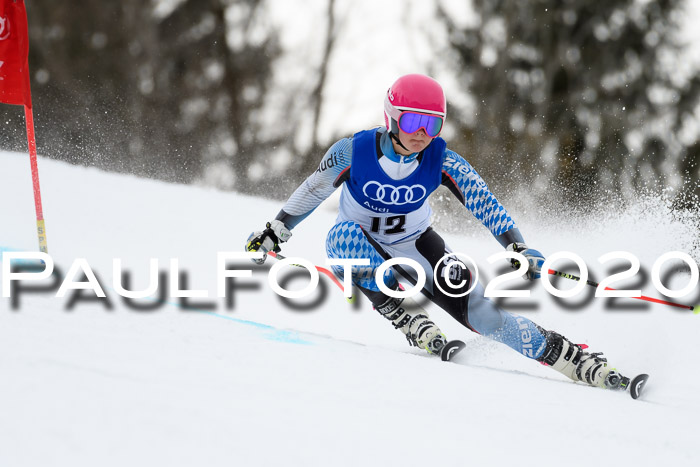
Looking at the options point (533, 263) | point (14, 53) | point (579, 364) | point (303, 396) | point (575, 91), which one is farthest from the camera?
point (575, 91)

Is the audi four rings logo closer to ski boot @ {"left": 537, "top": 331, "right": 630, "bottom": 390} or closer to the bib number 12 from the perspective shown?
the bib number 12

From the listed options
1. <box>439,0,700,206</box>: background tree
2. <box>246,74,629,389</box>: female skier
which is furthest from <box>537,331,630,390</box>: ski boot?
<box>439,0,700,206</box>: background tree

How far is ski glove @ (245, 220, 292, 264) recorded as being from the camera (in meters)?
3.40

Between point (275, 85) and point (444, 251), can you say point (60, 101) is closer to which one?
point (275, 85)

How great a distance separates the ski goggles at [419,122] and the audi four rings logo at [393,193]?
28 cm

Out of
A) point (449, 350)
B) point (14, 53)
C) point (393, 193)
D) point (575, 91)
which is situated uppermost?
point (575, 91)

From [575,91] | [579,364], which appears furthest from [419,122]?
[575,91]

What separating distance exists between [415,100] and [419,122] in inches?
3.6

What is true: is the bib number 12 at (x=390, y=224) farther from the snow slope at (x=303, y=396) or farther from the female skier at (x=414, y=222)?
the snow slope at (x=303, y=396)

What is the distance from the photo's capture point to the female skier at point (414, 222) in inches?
122

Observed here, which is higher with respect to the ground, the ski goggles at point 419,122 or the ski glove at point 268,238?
the ski goggles at point 419,122

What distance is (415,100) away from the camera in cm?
307

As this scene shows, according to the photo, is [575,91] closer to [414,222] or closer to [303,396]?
[414,222]

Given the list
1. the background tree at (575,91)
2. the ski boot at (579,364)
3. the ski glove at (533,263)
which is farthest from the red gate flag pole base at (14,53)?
the background tree at (575,91)
